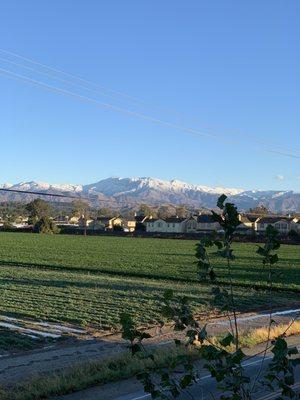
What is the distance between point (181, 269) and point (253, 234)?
56.1 meters

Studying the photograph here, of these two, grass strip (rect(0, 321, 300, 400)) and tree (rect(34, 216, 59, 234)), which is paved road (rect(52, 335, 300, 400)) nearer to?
grass strip (rect(0, 321, 300, 400))

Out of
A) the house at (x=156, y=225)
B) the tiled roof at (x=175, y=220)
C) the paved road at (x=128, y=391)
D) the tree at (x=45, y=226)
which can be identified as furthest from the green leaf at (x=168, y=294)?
the tiled roof at (x=175, y=220)

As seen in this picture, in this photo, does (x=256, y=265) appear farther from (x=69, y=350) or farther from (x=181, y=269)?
(x=69, y=350)

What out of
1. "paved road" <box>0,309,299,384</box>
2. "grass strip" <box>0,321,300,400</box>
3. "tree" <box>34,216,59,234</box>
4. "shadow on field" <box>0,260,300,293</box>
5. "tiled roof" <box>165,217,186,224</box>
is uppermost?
"tiled roof" <box>165,217,186,224</box>

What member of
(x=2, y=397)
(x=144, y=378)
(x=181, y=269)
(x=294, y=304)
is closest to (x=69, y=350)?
(x=2, y=397)

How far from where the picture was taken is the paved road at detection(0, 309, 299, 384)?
50.5 ft

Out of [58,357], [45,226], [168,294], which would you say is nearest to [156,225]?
[45,226]

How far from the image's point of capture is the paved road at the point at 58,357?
15.4 metres

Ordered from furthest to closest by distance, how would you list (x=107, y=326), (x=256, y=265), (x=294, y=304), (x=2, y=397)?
(x=256, y=265) → (x=294, y=304) → (x=107, y=326) → (x=2, y=397)

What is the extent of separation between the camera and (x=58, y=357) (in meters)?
17.7

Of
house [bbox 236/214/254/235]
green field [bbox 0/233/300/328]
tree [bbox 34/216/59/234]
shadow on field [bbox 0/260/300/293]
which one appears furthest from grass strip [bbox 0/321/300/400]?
tree [bbox 34/216/59/234]

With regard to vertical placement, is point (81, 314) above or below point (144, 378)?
below

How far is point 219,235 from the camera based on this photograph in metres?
4.23

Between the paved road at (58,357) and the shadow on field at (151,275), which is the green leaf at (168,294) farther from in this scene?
the shadow on field at (151,275)
